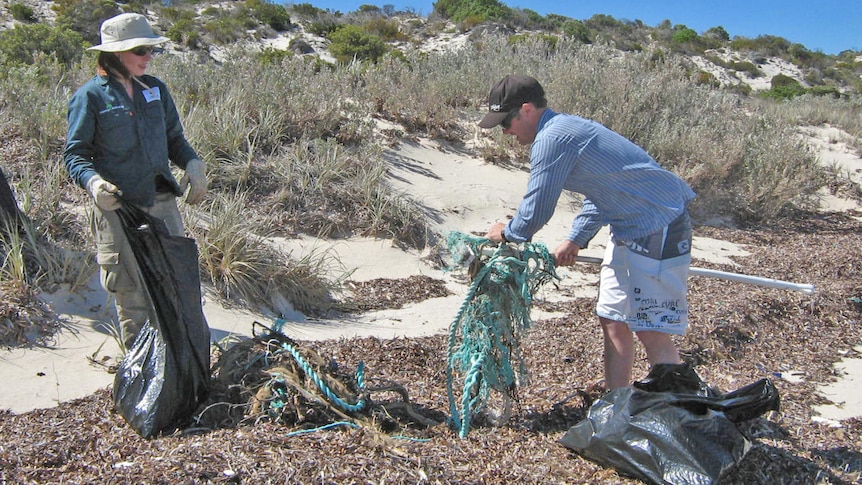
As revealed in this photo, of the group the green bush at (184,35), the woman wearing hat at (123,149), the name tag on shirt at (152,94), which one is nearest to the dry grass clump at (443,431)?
the woman wearing hat at (123,149)

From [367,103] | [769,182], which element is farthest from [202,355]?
[769,182]

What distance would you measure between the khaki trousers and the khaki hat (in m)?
0.74

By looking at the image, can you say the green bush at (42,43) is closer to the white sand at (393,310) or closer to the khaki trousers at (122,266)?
the white sand at (393,310)

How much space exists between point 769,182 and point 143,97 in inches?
325

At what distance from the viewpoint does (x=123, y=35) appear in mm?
3314

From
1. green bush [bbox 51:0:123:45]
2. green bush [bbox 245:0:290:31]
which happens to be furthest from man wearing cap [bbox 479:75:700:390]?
green bush [bbox 245:0:290:31]

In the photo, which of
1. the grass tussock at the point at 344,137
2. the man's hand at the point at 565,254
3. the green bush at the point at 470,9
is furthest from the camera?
the green bush at the point at 470,9

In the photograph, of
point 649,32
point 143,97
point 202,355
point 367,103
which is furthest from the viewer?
point 649,32

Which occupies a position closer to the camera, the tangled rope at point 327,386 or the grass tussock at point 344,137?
the tangled rope at point 327,386

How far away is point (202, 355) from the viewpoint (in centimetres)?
318

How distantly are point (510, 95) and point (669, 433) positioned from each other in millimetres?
1502

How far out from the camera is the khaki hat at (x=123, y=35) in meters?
3.28

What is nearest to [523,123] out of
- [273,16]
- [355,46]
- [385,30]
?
[355,46]

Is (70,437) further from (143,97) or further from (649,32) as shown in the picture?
(649,32)
